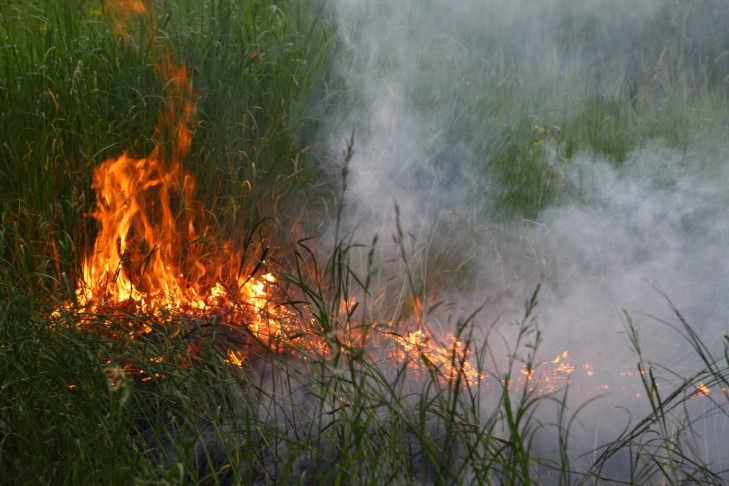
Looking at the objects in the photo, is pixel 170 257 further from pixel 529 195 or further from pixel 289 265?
pixel 529 195

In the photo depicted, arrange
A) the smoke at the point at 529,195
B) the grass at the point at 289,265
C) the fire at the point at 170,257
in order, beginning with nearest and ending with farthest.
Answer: the grass at the point at 289,265, the fire at the point at 170,257, the smoke at the point at 529,195

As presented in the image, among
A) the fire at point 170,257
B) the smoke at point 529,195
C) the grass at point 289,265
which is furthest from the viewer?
the smoke at point 529,195

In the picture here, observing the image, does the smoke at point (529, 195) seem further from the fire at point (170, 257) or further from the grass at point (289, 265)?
the fire at point (170, 257)

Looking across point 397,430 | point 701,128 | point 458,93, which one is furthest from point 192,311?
point 701,128

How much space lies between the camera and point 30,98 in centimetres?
288

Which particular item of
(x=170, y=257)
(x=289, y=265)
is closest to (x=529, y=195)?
(x=289, y=265)

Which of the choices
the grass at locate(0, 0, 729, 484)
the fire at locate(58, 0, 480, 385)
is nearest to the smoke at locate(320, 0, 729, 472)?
the grass at locate(0, 0, 729, 484)

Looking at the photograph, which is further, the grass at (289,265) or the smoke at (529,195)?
the smoke at (529,195)

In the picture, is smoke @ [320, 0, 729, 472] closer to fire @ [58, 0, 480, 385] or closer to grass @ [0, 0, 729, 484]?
grass @ [0, 0, 729, 484]

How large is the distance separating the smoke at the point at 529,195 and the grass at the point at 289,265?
0.03 m

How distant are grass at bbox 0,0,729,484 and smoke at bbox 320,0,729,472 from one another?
0.03 meters

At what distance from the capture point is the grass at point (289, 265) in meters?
Answer: 1.73

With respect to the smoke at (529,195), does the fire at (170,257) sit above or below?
below

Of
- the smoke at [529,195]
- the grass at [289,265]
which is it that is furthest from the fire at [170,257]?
the smoke at [529,195]
